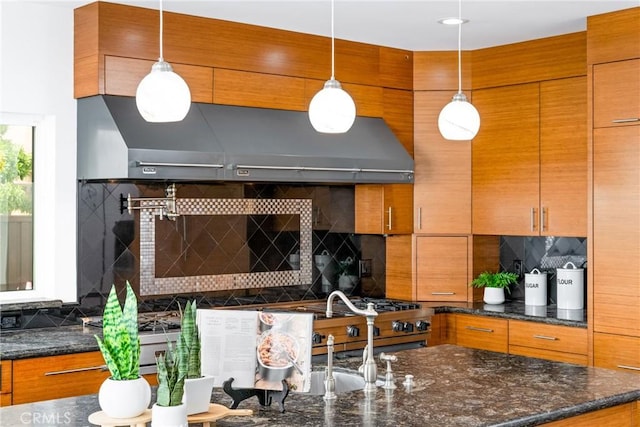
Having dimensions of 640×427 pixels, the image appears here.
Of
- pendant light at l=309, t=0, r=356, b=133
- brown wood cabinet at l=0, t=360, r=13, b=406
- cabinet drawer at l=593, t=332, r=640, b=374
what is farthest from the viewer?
cabinet drawer at l=593, t=332, r=640, b=374

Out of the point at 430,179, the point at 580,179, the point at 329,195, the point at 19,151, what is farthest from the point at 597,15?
the point at 19,151

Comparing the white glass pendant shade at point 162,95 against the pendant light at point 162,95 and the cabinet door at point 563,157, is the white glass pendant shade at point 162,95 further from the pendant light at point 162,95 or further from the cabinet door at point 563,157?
the cabinet door at point 563,157

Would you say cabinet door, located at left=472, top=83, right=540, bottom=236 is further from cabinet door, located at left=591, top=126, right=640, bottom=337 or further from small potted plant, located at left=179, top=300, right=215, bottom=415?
small potted plant, located at left=179, top=300, right=215, bottom=415

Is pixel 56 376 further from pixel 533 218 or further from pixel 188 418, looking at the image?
pixel 533 218

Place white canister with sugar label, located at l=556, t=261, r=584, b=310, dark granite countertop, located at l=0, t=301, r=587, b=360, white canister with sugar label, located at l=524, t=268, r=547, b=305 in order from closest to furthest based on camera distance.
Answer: dark granite countertop, located at l=0, t=301, r=587, b=360 < white canister with sugar label, located at l=556, t=261, r=584, b=310 < white canister with sugar label, located at l=524, t=268, r=547, b=305

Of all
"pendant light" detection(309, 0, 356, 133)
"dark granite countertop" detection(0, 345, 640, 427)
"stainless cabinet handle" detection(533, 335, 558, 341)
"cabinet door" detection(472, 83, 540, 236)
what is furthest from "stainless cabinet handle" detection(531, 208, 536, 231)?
"pendant light" detection(309, 0, 356, 133)

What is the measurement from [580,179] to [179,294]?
2.68 m

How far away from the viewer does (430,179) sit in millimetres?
6363

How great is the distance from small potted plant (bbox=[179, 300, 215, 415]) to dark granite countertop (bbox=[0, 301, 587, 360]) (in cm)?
179

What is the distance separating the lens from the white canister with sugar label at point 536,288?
6125 mm

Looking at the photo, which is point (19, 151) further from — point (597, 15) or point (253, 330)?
point (597, 15)

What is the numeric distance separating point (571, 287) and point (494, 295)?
58cm

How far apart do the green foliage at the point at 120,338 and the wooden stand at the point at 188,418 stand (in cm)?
12

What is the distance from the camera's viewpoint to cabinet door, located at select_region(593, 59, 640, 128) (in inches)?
201
